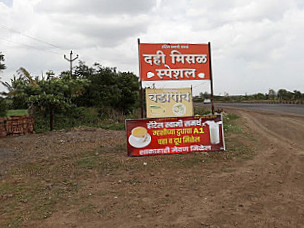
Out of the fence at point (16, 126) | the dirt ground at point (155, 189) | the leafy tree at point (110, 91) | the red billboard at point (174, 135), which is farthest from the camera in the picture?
the leafy tree at point (110, 91)

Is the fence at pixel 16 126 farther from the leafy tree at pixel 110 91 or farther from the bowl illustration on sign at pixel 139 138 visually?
the bowl illustration on sign at pixel 139 138

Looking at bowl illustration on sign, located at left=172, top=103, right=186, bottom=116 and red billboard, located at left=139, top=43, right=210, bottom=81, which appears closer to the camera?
red billboard, located at left=139, top=43, right=210, bottom=81

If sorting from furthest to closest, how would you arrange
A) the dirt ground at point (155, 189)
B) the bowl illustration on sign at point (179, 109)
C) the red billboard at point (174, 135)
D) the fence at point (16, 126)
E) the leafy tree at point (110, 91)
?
the leafy tree at point (110, 91)
the fence at point (16, 126)
the bowl illustration on sign at point (179, 109)
the red billboard at point (174, 135)
the dirt ground at point (155, 189)

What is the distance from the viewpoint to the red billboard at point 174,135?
319 inches

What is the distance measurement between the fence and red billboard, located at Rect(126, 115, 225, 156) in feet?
31.3

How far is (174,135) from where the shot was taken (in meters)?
8.20

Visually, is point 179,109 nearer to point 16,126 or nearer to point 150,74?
point 150,74

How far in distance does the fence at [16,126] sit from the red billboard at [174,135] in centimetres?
953

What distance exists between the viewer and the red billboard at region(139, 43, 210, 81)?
320 inches

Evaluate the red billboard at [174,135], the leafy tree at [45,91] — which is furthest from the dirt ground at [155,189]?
the leafy tree at [45,91]

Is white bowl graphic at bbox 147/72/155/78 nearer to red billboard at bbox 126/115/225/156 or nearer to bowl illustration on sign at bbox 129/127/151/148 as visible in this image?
red billboard at bbox 126/115/225/156

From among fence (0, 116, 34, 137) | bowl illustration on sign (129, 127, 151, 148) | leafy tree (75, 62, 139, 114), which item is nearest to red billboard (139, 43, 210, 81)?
bowl illustration on sign (129, 127, 151, 148)

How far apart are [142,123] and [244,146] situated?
12.9 ft

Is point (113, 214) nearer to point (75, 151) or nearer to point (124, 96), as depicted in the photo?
point (75, 151)
